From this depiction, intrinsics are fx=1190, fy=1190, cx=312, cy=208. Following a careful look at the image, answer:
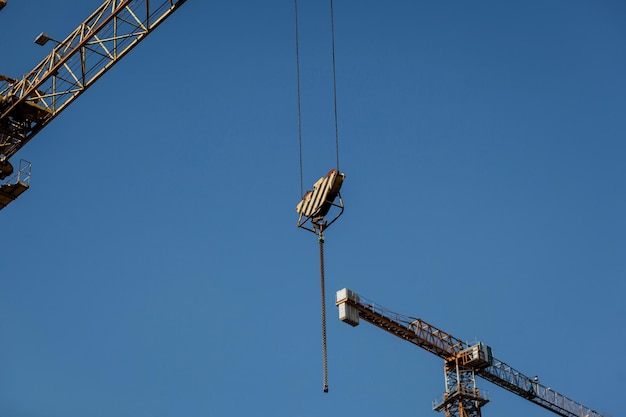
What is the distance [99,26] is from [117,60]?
2183 mm

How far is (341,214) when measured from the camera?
192ft

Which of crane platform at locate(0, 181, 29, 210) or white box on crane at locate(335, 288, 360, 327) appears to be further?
white box on crane at locate(335, 288, 360, 327)

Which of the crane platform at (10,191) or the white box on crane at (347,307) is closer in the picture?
the crane platform at (10,191)

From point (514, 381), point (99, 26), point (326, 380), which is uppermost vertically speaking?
point (99, 26)

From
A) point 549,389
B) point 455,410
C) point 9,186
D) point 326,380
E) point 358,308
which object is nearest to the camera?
point 326,380

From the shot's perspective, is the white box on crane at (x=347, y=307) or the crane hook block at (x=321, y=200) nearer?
the crane hook block at (x=321, y=200)

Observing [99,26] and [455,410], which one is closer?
[99,26]

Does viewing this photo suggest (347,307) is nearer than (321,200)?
No

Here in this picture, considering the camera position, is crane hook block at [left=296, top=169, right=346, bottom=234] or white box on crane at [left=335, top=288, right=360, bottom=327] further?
white box on crane at [left=335, top=288, right=360, bottom=327]

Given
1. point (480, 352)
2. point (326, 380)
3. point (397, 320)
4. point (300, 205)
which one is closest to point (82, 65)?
point (300, 205)

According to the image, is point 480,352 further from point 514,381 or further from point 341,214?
point 341,214

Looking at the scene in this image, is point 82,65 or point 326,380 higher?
point 82,65

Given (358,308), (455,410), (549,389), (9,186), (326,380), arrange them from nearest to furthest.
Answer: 1. (326,380)
2. (9,186)
3. (358,308)
4. (455,410)
5. (549,389)

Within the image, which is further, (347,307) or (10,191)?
(347,307)
